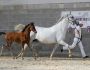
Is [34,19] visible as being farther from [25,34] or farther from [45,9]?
[25,34]

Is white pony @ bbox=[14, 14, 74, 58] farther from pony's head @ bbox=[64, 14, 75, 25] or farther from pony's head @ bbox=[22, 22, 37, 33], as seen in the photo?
pony's head @ bbox=[22, 22, 37, 33]

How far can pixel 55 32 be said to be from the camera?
66.8 feet

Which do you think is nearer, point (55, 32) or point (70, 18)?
point (70, 18)

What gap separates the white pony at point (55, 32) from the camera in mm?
20219

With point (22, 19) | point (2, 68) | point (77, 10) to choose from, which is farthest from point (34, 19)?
point (2, 68)

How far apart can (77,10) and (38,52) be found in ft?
9.27

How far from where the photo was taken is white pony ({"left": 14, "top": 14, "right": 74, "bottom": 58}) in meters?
20.2

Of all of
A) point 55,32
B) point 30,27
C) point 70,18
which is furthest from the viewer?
point 55,32

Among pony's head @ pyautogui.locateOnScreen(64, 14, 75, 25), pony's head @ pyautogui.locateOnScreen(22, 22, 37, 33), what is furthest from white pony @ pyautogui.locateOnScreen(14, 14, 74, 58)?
pony's head @ pyautogui.locateOnScreen(22, 22, 37, 33)

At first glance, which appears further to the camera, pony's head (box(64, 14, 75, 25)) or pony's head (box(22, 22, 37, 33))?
pony's head (box(64, 14, 75, 25))

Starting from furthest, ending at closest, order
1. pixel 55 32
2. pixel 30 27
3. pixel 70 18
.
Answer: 1. pixel 55 32
2. pixel 70 18
3. pixel 30 27

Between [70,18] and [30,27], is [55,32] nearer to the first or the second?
[70,18]

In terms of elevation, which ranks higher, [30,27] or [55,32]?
[30,27]

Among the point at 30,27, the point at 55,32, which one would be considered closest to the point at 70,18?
the point at 55,32
